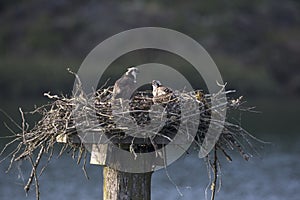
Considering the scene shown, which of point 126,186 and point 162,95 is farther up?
point 162,95

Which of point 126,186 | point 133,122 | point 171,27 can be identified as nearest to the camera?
point 133,122

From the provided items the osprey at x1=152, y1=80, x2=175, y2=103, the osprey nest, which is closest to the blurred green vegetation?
the osprey at x1=152, y1=80, x2=175, y2=103

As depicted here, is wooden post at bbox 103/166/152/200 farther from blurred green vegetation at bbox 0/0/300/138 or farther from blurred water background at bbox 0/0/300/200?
blurred green vegetation at bbox 0/0/300/138

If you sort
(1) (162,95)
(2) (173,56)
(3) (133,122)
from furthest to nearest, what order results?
(2) (173,56) < (1) (162,95) < (3) (133,122)

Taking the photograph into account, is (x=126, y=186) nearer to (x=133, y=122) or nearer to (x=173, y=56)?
(x=133, y=122)

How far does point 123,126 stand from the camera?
6.38 meters

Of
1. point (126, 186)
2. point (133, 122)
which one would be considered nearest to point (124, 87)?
point (133, 122)

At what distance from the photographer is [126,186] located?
6.61m

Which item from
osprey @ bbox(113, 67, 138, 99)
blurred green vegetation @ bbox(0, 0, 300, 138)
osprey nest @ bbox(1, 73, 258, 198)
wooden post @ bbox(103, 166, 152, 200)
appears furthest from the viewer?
blurred green vegetation @ bbox(0, 0, 300, 138)

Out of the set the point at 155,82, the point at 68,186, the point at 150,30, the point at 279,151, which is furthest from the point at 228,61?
the point at 155,82

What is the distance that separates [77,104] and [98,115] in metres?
0.20

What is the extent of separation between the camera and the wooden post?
661 cm

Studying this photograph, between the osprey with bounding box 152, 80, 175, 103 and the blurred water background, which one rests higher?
the blurred water background

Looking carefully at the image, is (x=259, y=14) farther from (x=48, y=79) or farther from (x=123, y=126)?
(x=123, y=126)
